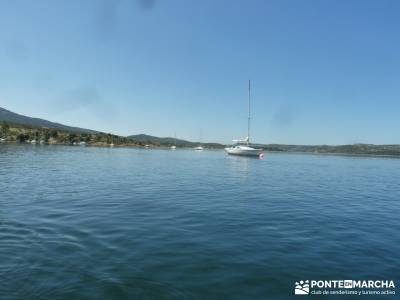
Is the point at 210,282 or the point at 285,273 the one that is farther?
the point at 285,273

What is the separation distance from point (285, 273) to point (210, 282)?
2.79 meters

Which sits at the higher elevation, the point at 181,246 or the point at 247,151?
the point at 247,151

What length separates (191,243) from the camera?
1397cm

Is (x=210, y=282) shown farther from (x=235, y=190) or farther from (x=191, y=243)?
(x=235, y=190)

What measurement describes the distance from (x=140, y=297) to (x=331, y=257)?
26.4 ft

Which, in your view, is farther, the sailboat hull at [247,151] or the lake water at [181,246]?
the sailboat hull at [247,151]

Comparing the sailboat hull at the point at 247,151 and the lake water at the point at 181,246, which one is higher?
the sailboat hull at the point at 247,151

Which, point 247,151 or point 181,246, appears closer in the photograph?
point 181,246

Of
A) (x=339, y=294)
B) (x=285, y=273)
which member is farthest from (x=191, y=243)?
(x=339, y=294)

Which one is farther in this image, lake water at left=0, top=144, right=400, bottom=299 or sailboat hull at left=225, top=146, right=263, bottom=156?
sailboat hull at left=225, top=146, right=263, bottom=156

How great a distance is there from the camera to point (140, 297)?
28.4 feet

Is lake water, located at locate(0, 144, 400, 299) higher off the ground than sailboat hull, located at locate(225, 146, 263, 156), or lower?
lower

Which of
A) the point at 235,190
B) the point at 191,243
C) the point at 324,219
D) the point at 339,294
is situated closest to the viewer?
the point at 339,294

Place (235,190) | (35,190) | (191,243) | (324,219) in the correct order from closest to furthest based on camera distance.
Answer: (191,243)
(324,219)
(35,190)
(235,190)
